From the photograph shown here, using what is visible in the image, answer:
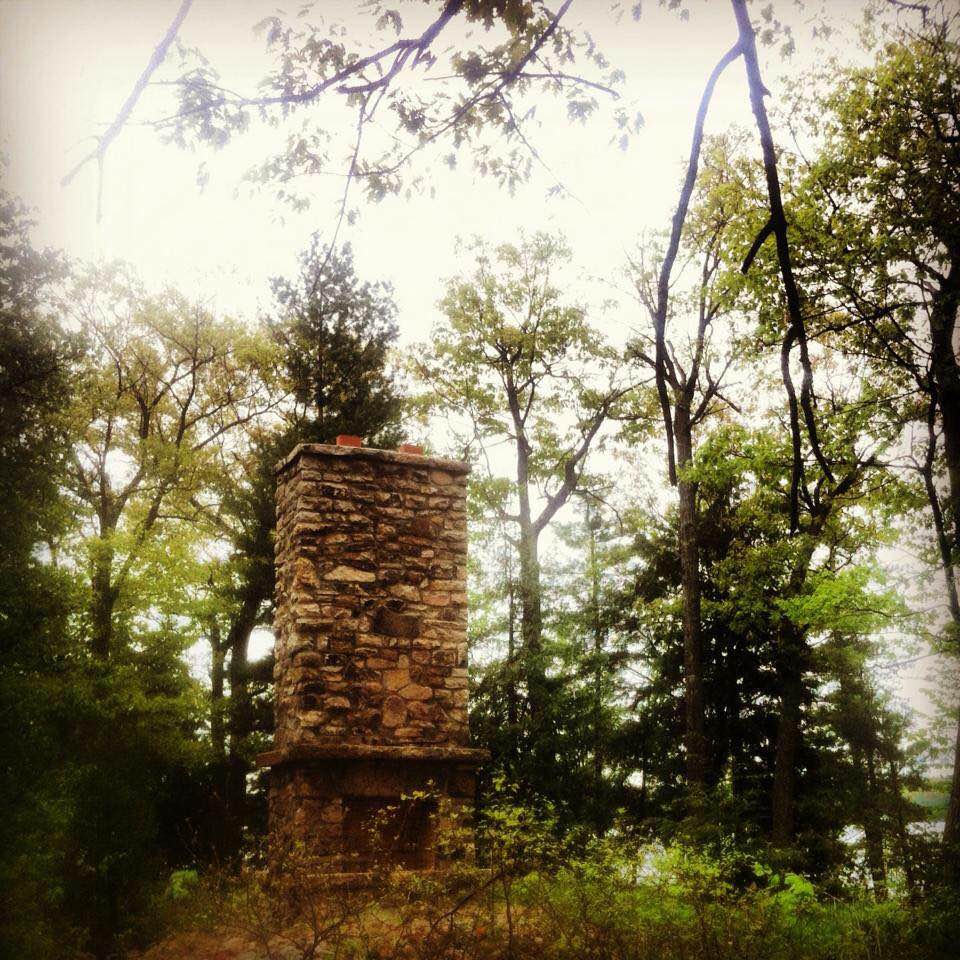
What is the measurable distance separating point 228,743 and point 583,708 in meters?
7.44

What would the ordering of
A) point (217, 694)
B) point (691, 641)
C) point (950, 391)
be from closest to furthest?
point (950, 391) < point (691, 641) < point (217, 694)

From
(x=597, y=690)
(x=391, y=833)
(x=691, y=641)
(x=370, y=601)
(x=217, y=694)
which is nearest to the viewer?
(x=391, y=833)

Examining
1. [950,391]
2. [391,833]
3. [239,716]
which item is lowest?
[391,833]

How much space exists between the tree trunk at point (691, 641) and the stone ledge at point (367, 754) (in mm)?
5387

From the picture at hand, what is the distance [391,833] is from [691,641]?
7.18 meters

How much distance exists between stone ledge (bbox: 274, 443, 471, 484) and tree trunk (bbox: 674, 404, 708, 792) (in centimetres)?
469

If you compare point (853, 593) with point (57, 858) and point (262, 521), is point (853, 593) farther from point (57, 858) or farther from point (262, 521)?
point (262, 521)

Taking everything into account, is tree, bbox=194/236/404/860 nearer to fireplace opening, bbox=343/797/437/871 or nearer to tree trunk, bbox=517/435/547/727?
tree trunk, bbox=517/435/547/727

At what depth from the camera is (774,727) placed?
12.6 m

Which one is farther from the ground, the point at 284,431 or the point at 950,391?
the point at 284,431

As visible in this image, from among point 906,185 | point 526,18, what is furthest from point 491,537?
point 526,18

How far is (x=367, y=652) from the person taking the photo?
6.73 metres

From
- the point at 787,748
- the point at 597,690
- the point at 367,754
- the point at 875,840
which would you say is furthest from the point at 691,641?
the point at 367,754

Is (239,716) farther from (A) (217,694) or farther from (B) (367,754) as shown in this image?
(B) (367,754)
